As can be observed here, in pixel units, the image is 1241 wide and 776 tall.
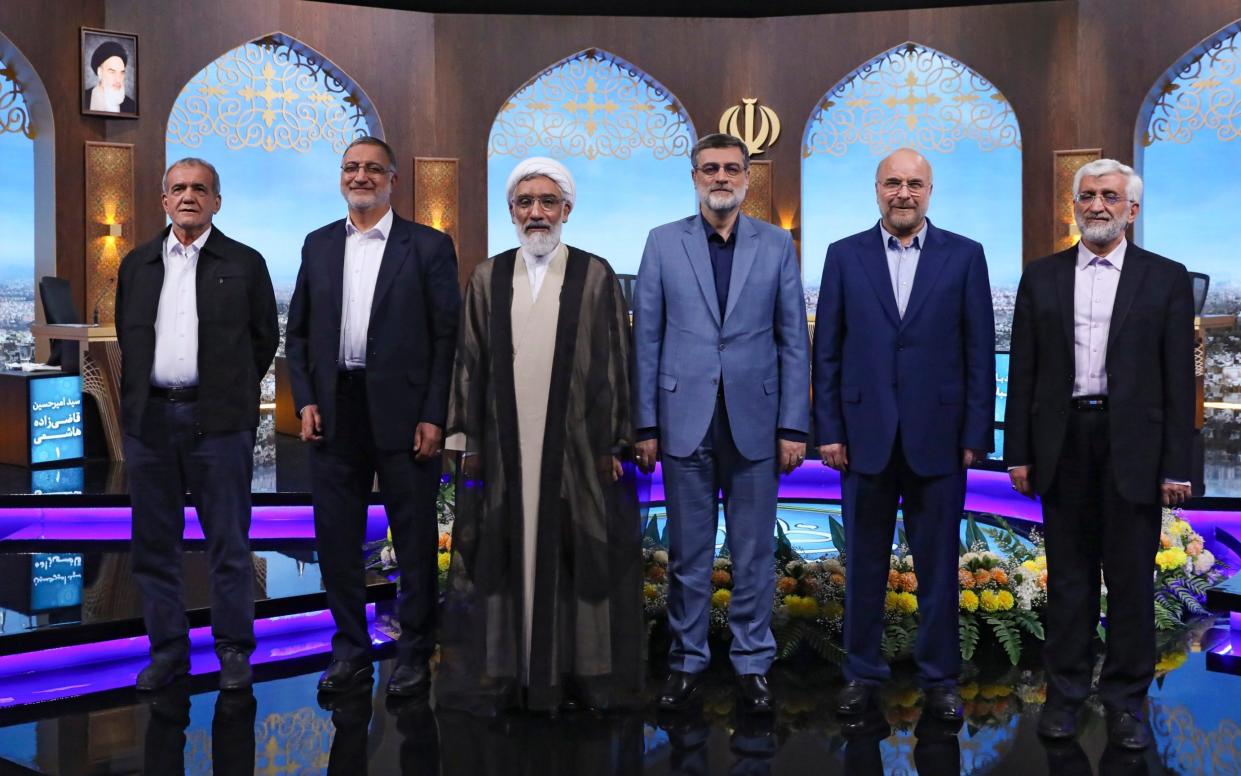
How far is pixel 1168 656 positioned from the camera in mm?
3871

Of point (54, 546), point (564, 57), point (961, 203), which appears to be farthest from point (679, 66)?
point (54, 546)

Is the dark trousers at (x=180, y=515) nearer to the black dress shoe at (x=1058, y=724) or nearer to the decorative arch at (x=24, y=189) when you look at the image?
the black dress shoe at (x=1058, y=724)

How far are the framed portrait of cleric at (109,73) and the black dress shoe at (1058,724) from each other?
30.2ft

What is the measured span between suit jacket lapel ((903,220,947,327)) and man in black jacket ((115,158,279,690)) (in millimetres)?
1934

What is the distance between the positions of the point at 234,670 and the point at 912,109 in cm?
989

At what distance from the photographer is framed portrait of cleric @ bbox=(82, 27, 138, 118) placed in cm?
963

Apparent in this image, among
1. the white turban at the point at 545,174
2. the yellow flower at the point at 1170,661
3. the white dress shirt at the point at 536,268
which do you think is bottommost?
the yellow flower at the point at 1170,661

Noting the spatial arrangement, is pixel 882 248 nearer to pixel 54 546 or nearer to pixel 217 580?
pixel 217 580

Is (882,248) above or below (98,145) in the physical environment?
below

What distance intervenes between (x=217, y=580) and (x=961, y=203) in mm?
10338

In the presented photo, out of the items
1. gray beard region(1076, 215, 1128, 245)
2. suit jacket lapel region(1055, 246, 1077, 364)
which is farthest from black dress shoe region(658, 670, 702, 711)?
gray beard region(1076, 215, 1128, 245)

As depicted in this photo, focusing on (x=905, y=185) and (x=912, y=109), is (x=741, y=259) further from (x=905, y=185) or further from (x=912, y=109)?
(x=912, y=109)

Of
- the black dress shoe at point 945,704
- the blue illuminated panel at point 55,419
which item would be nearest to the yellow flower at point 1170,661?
the black dress shoe at point 945,704

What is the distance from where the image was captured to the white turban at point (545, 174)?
319 centimetres
